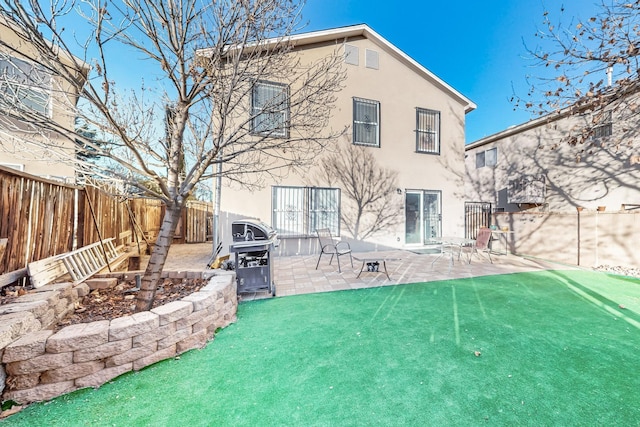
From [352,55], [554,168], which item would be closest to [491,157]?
[554,168]

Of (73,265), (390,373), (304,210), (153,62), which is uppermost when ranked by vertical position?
(153,62)

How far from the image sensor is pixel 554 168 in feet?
34.3

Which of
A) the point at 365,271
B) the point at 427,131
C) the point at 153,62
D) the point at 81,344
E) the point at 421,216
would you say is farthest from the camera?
the point at 427,131

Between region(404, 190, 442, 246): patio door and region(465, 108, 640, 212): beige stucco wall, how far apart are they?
354cm

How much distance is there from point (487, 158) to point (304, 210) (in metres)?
11.3

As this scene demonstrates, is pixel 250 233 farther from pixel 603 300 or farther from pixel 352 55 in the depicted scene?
pixel 352 55

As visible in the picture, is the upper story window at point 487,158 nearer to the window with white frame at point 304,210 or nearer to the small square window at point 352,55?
the small square window at point 352,55

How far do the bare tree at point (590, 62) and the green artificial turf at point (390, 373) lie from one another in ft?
10.7

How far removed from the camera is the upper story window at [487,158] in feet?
42.6

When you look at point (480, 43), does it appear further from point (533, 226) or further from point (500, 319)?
point (500, 319)

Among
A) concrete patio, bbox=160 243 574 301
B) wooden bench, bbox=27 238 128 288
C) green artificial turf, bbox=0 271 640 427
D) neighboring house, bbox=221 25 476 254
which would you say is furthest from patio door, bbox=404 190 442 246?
wooden bench, bbox=27 238 128 288

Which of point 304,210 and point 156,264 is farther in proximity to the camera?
point 304,210

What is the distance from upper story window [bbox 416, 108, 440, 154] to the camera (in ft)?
31.6

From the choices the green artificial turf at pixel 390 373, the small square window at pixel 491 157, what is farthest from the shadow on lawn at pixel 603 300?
the small square window at pixel 491 157
